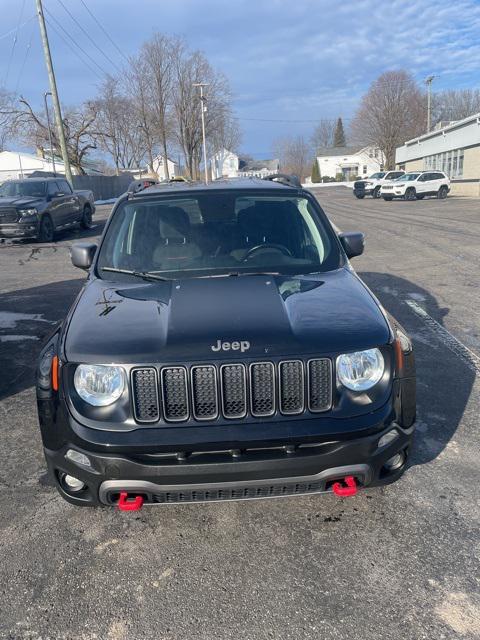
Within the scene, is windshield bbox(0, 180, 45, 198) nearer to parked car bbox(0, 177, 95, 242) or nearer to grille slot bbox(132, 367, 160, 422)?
parked car bbox(0, 177, 95, 242)

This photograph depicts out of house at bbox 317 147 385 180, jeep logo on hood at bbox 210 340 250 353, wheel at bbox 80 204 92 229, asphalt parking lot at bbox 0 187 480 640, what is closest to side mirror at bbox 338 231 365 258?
asphalt parking lot at bbox 0 187 480 640

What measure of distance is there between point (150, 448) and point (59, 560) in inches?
33.2

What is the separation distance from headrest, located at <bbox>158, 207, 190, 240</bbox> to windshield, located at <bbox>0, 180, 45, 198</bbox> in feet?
43.8

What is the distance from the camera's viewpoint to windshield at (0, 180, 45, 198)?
53.3 ft

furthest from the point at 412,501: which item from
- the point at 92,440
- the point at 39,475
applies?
the point at 39,475

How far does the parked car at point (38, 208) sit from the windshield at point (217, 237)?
12.2m

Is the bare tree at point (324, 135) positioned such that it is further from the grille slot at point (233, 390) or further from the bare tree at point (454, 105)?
the grille slot at point (233, 390)

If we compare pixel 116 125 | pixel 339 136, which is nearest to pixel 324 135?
pixel 339 136

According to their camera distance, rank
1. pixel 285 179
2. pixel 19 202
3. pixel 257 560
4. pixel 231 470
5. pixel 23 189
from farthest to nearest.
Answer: pixel 23 189 → pixel 19 202 → pixel 285 179 → pixel 257 560 → pixel 231 470

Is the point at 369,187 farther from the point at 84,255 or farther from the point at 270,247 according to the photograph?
the point at 84,255

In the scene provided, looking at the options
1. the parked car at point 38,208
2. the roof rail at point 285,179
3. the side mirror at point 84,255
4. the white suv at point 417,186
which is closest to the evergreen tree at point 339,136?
the white suv at point 417,186

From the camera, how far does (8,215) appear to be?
15203 mm

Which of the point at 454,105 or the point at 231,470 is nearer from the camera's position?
the point at 231,470

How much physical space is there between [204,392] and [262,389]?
0.27m
